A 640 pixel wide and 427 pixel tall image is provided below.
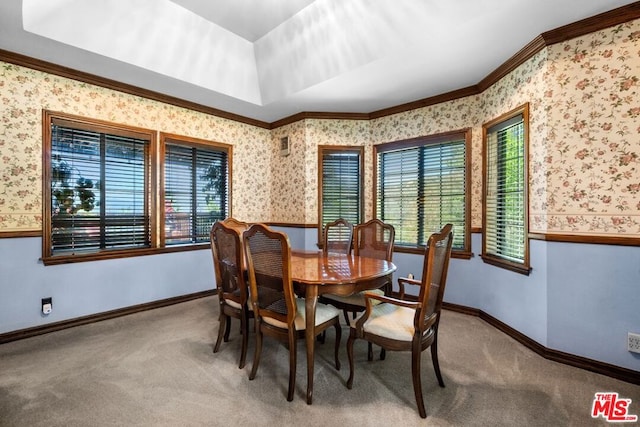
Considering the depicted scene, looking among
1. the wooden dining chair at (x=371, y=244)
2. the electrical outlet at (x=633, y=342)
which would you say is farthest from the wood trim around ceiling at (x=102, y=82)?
the electrical outlet at (x=633, y=342)

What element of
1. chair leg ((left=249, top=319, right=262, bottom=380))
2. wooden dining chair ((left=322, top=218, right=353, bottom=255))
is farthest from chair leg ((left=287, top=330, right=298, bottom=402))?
wooden dining chair ((left=322, top=218, right=353, bottom=255))

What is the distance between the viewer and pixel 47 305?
280 cm

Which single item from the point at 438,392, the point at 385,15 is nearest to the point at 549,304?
the point at 438,392

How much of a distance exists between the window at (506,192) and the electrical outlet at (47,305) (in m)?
4.40

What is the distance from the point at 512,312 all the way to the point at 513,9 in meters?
2.53

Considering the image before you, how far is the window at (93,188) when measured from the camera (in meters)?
2.89

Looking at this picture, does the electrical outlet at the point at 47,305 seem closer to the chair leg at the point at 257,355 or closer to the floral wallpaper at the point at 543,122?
the floral wallpaper at the point at 543,122

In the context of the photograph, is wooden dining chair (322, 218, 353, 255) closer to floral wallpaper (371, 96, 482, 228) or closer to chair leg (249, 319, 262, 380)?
chair leg (249, 319, 262, 380)

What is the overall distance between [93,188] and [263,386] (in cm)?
274

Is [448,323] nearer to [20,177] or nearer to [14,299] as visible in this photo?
[14,299]

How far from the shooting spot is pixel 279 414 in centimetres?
172

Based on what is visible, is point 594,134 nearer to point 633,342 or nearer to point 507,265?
point 507,265

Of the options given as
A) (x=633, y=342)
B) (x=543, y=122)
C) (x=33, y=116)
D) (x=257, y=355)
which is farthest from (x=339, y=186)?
(x=33, y=116)

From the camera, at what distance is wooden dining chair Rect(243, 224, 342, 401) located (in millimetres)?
1823
